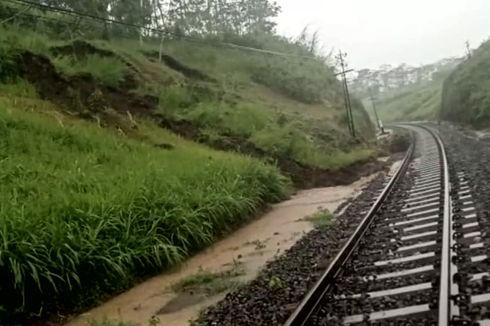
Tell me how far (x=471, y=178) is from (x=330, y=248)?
622cm

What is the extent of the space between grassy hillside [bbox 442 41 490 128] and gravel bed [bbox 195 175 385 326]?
1194 inches

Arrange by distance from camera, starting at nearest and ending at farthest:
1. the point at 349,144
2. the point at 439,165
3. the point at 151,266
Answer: the point at 151,266
the point at 439,165
the point at 349,144

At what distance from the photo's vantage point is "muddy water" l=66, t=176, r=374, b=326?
7172 mm

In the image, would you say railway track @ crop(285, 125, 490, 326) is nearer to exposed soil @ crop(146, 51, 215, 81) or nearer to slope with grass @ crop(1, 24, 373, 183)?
slope with grass @ crop(1, 24, 373, 183)

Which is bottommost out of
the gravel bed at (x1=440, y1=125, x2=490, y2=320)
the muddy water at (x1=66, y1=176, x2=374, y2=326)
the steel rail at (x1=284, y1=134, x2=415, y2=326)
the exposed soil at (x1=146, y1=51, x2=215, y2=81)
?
the muddy water at (x1=66, y1=176, x2=374, y2=326)

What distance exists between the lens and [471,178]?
13.8 metres

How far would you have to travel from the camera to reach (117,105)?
795 inches

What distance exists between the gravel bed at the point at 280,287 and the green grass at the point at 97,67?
12.4 meters

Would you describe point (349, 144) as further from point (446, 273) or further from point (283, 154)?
point (446, 273)

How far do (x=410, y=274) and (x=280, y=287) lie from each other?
1533mm

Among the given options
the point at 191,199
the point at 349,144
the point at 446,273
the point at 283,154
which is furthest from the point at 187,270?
the point at 349,144

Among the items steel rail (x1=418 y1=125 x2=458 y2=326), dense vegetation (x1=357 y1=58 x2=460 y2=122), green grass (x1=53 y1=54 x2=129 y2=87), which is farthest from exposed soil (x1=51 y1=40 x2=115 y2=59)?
dense vegetation (x1=357 y1=58 x2=460 y2=122)

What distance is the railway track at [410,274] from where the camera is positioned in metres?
5.30

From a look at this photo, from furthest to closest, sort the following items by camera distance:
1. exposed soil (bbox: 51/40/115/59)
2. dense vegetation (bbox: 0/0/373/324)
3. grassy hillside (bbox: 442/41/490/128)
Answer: grassy hillside (bbox: 442/41/490/128)
exposed soil (bbox: 51/40/115/59)
dense vegetation (bbox: 0/0/373/324)
